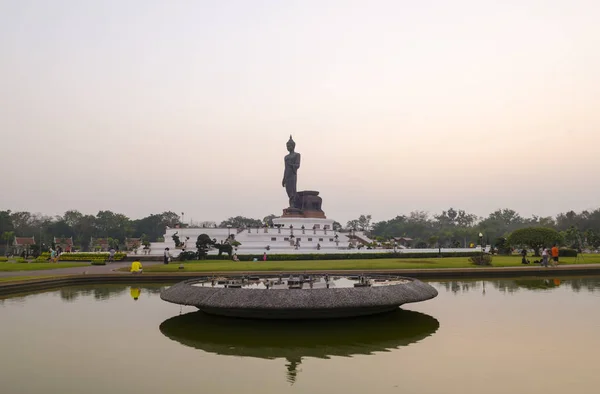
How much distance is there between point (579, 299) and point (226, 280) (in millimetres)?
11122

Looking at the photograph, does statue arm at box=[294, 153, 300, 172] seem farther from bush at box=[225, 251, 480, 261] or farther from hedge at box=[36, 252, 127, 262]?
hedge at box=[36, 252, 127, 262]

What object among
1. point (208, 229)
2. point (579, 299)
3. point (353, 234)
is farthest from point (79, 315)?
point (353, 234)

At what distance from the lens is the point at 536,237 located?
34906mm

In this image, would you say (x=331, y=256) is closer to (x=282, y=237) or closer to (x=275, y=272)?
(x=282, y=237)

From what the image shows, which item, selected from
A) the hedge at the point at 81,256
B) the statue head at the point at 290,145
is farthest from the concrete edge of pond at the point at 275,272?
the statue head at the point at 290,145

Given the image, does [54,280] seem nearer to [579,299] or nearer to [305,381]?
[305,381]

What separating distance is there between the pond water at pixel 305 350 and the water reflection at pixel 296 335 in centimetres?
2

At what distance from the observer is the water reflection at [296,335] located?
9.25 metres

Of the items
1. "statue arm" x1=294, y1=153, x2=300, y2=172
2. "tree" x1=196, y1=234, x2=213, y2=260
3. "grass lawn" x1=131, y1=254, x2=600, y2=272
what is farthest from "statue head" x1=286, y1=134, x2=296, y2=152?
"grass lawn" x1=131, y1=254, x2=600, y2=272

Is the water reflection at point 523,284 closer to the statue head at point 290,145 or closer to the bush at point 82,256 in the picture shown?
the bush at point 82,256

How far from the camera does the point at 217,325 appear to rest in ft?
38.5

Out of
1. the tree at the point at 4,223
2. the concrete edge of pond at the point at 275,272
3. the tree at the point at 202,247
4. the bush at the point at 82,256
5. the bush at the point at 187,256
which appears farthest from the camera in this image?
the tree at the point at 4,223

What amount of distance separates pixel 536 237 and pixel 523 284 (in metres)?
16.7

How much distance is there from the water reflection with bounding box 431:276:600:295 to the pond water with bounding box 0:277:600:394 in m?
3.83
